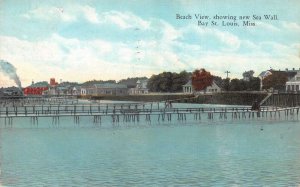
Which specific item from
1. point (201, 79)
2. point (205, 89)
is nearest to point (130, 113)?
point (201, 79)

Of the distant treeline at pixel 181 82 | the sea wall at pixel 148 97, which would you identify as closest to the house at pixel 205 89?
the distant treeline at pixel 181 82

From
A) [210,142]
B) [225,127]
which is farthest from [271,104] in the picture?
[210,142]

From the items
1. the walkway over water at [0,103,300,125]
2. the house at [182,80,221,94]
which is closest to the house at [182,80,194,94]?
the house at [182,80,221,94]

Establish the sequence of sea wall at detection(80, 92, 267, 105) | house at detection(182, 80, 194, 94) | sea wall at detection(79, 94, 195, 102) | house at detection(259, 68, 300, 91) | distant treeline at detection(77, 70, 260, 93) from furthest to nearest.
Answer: house at detection(182, 80, 194, 94)
sea wall at detection(79, 94, 195, 102)
distant treeline at detection(77, 70, 260, 93)
house at detection(259, 68, 300, 91)
sea wall at detection(80, 92, 267, 105)

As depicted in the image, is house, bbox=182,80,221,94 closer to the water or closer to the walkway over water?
the walkway over water

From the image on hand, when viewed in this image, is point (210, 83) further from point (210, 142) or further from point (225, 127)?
point (210, 142)

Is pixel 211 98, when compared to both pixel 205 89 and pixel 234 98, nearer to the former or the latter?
pixel 234 98

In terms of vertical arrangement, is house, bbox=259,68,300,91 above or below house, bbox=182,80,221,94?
above

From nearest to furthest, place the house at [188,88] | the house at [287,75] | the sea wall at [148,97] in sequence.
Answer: the house at [287,75], the sea wall at [148,97], the house at [188,88]

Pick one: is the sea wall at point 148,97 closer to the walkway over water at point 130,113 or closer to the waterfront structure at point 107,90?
the waterfront structure at point 107,90

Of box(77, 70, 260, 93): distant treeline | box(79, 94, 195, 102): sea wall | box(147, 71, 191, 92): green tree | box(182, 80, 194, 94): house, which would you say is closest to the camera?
box(77, 70, 260, 93): distant treeline
